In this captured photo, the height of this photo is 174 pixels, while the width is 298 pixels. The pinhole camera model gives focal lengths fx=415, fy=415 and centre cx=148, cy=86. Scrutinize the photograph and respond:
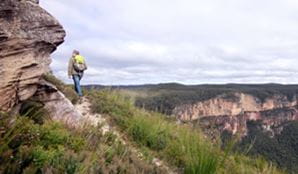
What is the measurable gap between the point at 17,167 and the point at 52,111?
5235mm

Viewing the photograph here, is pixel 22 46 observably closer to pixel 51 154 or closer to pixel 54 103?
pixel 54 103

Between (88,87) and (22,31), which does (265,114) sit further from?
(22,31)

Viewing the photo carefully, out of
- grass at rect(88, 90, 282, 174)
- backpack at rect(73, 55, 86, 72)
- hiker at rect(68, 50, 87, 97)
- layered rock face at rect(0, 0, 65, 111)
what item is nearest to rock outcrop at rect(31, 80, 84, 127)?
layered rock face at rect(0, 0, 65, 111)

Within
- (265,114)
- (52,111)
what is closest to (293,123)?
(265,114)

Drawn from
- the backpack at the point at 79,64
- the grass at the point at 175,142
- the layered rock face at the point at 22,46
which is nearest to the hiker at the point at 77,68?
the backpack at the point at 79,64

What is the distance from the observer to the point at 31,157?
4.65 m

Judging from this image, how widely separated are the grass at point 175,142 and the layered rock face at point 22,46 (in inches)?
114

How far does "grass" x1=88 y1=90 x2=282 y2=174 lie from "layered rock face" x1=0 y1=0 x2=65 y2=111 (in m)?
2.90

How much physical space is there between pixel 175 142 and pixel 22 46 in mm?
3884

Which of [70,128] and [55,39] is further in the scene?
[55,39]

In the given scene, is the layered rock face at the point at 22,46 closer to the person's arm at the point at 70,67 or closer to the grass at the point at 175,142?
the grass at the point at 175,142

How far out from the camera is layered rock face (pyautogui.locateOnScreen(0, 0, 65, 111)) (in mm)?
7191

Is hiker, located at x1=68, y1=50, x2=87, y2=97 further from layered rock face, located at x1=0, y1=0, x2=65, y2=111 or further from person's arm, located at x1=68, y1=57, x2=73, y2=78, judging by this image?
layered rock face, located at x1=0, y1=0, x2=65, y2=111

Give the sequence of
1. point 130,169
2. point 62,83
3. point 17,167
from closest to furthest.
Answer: point 17,167
point 130,169
point 62,83
